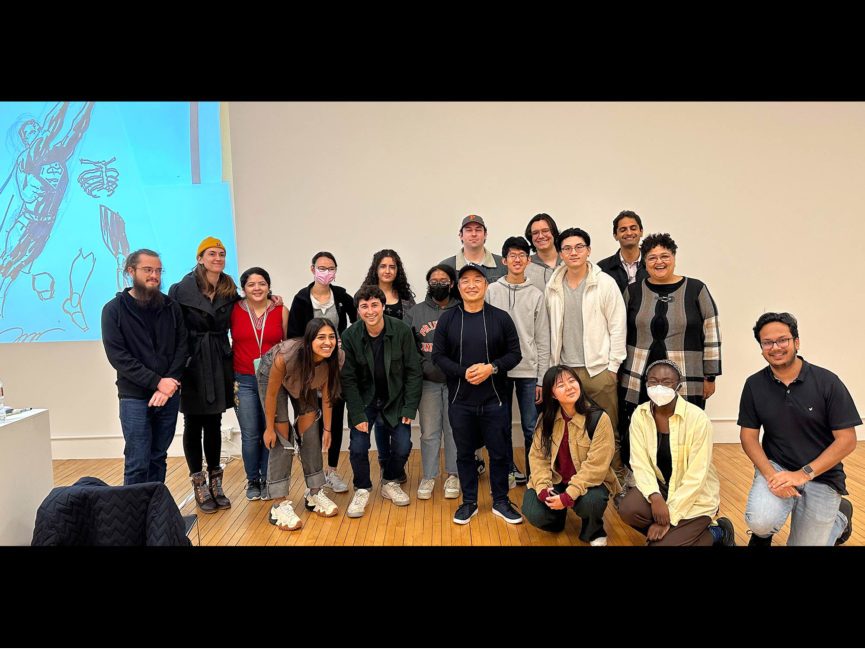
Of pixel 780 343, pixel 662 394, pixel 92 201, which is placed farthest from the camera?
pixel 92 201

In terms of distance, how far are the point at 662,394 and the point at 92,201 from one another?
4.25 m

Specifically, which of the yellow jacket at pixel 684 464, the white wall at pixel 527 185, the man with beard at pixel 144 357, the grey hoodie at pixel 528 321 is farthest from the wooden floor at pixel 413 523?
the white wall at pixel 527 185

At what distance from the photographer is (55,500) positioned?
2.12m

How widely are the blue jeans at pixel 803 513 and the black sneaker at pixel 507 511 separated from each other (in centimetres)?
111

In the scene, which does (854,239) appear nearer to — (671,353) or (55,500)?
(671,353)

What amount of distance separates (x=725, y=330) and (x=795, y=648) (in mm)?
2948

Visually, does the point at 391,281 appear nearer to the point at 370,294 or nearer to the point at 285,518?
the point at 370,294

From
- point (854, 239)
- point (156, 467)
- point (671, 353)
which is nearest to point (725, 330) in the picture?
point (854, 239)

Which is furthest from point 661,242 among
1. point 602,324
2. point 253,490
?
point 253,490

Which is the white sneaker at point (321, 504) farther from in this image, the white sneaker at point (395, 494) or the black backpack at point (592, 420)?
the black backpack at point (592, 420)

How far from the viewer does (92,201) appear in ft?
13.9

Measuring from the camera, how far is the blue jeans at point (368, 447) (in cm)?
323

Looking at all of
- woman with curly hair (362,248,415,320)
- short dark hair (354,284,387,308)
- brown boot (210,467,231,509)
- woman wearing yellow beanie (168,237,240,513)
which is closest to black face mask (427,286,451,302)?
woman with curly hair (362,248,415,320)

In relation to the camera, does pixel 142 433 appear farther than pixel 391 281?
No
